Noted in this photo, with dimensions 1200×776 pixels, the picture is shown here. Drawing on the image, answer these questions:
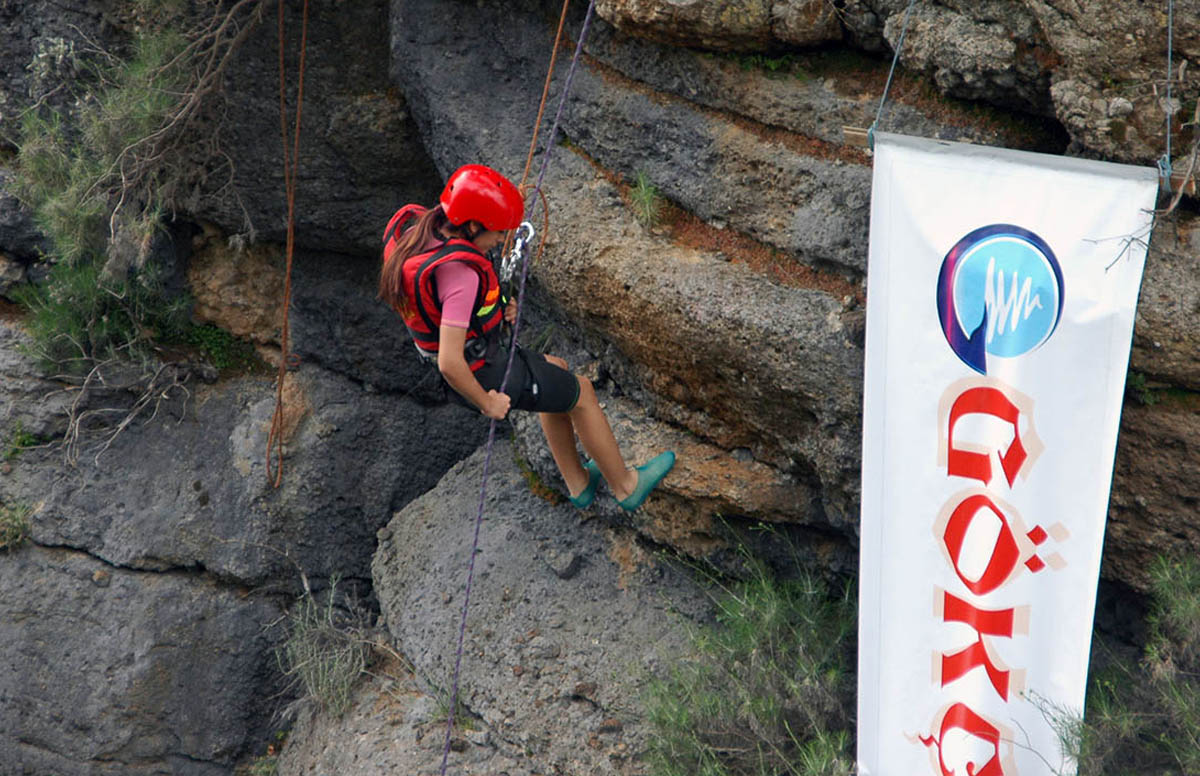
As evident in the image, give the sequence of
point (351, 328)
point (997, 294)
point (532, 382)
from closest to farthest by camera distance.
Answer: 1. point (997, 294)
2. point (532, 382)
3. point (351, 328)

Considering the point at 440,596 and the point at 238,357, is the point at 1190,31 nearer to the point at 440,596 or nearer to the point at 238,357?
the point at 440,596

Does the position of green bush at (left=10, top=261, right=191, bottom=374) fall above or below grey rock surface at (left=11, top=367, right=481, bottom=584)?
above

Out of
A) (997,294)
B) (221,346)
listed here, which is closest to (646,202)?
(997,294)

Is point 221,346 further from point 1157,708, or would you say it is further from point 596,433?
point 1157,708

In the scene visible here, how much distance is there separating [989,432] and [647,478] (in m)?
1.54

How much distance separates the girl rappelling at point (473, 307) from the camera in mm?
4098

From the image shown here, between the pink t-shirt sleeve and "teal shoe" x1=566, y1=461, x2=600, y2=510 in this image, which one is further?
"teal shoe" x1=566, y1=461, x2=600, y2=510

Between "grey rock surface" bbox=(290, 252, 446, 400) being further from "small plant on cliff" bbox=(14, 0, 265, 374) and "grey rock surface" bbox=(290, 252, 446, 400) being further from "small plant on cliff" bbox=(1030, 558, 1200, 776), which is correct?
"small plant on cliff" bbox=(1030, 558, 1200, 776)

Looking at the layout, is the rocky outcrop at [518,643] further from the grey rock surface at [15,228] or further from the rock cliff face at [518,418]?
the grey rock surface at [15,228]

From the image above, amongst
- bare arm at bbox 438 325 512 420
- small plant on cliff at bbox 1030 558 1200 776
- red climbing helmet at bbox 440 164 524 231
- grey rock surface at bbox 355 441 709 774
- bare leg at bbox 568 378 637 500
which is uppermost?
red climbing helmet at bbox 440 164 524 231

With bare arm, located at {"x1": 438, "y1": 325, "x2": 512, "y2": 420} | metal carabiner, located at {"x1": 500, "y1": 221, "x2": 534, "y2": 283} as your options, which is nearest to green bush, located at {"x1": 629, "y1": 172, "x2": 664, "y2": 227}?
metal carabiner, located at {"x1": 500, "y1": 221, "x2": 534, "y2": 283}

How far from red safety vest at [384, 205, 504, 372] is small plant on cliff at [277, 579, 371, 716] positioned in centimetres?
215

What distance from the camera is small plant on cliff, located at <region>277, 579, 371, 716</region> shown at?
582 centimetres

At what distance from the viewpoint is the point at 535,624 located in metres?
5.45
